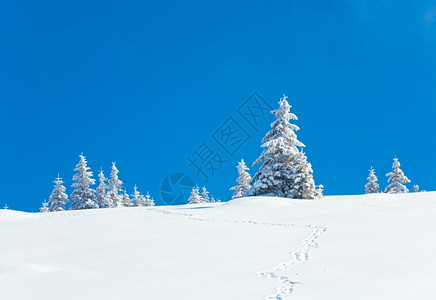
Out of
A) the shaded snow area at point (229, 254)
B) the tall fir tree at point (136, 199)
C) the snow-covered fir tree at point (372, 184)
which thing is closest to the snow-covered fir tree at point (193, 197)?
the tall fir tree at point (136, 199)

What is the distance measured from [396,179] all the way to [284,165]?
24.2 metres

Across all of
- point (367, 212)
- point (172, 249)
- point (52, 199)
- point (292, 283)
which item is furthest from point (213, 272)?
point (52, 199)

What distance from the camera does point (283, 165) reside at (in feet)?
90.8

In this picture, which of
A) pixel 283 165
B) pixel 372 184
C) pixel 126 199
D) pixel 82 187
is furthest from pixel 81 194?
pixel 372 184

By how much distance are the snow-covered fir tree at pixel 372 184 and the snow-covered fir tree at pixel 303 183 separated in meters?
24.5

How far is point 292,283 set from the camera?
7.55 meters

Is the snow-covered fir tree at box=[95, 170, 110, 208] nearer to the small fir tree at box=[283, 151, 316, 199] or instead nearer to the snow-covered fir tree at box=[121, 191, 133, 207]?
the snow-covered fir tree at box=[121, 191, 133, 207]

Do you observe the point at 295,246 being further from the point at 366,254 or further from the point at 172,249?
the point at 172,249

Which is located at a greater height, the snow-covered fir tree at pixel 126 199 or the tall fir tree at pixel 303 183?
the snow-covered fir tree at pixel 126 199

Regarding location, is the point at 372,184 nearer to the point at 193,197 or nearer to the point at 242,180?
the point at 242,180

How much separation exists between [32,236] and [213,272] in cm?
1059

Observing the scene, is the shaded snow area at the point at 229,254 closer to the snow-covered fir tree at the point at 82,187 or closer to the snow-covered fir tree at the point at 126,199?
the snow-covered fir tree at the point at 82,187

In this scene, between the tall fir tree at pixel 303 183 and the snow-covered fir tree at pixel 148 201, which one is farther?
the snow-covered fir tree at pixel 148 201

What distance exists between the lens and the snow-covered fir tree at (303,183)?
26.7 metres
